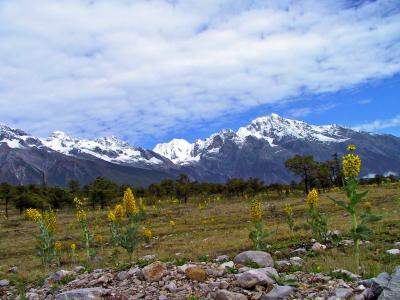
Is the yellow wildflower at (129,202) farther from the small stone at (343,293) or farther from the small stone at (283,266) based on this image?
the small stone at (343,293)

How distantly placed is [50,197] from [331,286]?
95.7 metres

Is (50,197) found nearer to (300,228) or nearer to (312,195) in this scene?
(300,228)

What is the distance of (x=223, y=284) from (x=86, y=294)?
11.1 feet

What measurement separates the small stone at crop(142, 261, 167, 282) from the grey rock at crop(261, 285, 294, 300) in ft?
11.5

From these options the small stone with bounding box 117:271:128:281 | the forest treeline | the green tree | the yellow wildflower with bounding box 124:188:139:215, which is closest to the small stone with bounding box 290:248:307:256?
the yellow wildflower with bounding box 124:188:139:215

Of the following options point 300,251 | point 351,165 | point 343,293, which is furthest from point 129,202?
point 343,293

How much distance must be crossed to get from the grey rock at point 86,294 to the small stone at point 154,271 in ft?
4.12

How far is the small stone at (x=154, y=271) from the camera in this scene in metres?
12.6

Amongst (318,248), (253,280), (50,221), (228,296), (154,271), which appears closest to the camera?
(228,296)

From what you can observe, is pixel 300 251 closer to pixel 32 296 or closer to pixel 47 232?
pixel 32 296

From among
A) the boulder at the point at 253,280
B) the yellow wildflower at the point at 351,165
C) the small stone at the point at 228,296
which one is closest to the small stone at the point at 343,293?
the boulder at the point at 253,280

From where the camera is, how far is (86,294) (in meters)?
11.4

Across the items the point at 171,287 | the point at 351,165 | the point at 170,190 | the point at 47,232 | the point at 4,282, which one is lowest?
the point at 4,282

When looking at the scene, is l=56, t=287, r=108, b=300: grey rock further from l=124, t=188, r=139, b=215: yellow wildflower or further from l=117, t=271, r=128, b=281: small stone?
l=124, t=188, r=139, b=215: yellow wildflower
